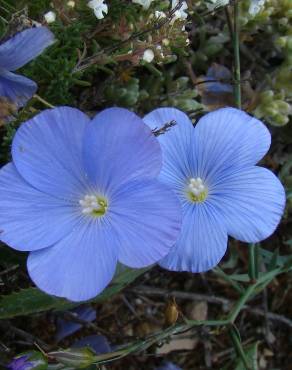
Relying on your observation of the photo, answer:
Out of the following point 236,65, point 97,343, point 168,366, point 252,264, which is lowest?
point 168,366

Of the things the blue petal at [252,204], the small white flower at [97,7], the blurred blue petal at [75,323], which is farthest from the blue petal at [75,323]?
the small white flower at [97,7]

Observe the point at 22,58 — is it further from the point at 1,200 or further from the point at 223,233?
the point at 223,233

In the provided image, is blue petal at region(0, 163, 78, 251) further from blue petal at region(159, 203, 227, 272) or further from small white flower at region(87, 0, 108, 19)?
small white flower at region(87, 0, 108, 19)

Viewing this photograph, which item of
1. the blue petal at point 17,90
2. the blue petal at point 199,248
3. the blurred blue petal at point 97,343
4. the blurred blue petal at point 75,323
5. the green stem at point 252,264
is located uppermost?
the blue petal at point 17,90

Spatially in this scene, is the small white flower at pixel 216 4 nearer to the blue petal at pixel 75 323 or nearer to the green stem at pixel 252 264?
the green stem at pixel 252 264

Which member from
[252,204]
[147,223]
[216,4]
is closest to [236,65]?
[216,4]

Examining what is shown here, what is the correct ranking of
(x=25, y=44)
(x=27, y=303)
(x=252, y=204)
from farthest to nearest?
(x=27, y=303) < (x=252, y=204) < (x=25, y=44)

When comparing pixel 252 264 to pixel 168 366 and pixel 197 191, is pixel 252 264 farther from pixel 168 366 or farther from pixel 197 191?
pixel 168 366
